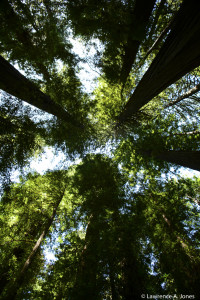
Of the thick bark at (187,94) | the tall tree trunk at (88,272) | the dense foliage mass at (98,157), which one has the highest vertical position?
the thick bark at (187,94)

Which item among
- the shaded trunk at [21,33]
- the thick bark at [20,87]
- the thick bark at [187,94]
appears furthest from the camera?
the thick bark at [187,94]

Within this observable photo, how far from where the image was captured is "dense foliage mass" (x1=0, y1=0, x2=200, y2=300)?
324 centimetres

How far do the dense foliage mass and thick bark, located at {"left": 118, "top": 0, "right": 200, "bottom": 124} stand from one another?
0.02 meters

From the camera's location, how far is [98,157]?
274 inches

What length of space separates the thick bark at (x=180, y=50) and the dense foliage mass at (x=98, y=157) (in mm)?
20

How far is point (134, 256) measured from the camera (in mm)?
3441

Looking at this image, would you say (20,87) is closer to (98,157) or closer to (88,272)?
(98,157)

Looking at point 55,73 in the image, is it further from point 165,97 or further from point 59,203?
point 59,203

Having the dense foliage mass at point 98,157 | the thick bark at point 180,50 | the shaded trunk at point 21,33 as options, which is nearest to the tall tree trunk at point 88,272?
the dense foliage mass at point 98,157

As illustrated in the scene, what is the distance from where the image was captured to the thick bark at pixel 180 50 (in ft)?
7.43

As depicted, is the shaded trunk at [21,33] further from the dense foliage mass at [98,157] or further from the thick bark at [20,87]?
the thick bark at [20,87]

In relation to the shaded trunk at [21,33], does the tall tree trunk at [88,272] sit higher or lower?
lower

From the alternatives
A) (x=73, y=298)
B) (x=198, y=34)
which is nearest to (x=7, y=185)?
(x=73, y=298)

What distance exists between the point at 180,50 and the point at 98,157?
17.0 ft
